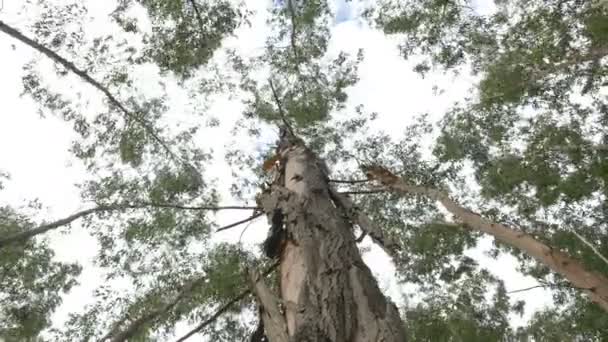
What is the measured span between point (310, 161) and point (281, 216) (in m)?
1.53

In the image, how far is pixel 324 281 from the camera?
2.55 metres

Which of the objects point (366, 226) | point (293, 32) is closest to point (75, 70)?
point (293, 32)

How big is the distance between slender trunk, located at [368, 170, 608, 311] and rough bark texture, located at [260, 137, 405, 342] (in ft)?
8.21

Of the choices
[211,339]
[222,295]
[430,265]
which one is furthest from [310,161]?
[430,265]

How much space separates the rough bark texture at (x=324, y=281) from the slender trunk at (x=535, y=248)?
250 cm

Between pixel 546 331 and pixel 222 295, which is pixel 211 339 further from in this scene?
pixel 546 331

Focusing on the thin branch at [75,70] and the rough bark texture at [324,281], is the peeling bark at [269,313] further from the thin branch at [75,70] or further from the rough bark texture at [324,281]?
the thin branch at [75,70]

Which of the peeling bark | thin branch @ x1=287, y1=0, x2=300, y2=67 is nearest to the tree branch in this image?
the peeling bark

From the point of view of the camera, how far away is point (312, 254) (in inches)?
110

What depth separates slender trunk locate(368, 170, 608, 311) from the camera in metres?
4.53

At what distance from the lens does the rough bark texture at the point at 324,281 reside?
222cm

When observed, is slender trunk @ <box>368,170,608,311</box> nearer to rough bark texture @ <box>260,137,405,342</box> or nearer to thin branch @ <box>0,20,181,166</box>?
rough bark texture @ <box>260,137,405,342</box>

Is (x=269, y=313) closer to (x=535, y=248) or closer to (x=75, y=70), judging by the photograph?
(x=535, y=248)

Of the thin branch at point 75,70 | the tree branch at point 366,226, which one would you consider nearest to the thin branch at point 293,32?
the thin branch at point 75,70
